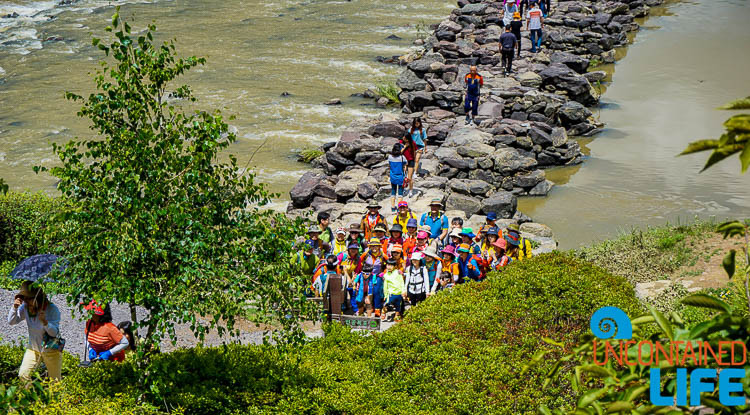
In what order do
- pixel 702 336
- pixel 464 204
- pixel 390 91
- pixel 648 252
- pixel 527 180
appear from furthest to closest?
pixel 390 91, pixel 527 180, pixel 464 204, pixel 648 252, pixel 702 336

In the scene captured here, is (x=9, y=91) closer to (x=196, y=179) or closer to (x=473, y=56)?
(x=473, y=56)

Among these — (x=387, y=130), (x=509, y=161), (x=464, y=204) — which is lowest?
(x=464, y=204)

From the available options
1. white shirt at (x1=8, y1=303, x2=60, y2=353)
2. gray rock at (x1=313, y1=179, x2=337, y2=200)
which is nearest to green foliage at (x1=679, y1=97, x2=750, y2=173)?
white shirt at (x1=8, y1=303, x2=60, y2=353)

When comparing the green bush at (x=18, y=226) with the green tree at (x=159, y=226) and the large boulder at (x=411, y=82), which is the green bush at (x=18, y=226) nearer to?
the green tree at (x=159, y=226)

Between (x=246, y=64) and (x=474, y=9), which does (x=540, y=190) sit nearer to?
(x=474, y=9)

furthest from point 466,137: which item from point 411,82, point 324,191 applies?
point 411,82

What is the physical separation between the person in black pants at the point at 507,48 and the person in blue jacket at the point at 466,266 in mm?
14812

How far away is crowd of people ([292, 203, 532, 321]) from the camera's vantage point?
13.6 m

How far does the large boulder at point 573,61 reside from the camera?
29.4m

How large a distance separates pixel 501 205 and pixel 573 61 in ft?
42.6

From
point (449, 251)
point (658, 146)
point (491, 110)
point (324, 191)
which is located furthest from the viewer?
point (491, 110)

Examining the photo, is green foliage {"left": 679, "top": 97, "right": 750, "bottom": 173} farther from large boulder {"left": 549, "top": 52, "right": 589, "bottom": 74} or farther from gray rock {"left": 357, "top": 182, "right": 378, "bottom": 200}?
large boulder {"left": 549, "top": 52, "right": 589, "bottom": 74}

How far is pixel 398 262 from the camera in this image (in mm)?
14047

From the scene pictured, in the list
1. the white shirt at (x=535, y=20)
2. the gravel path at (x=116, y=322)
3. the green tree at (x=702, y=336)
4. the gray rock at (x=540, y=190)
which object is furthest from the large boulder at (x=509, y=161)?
the green tree at (x=702, y=336)
